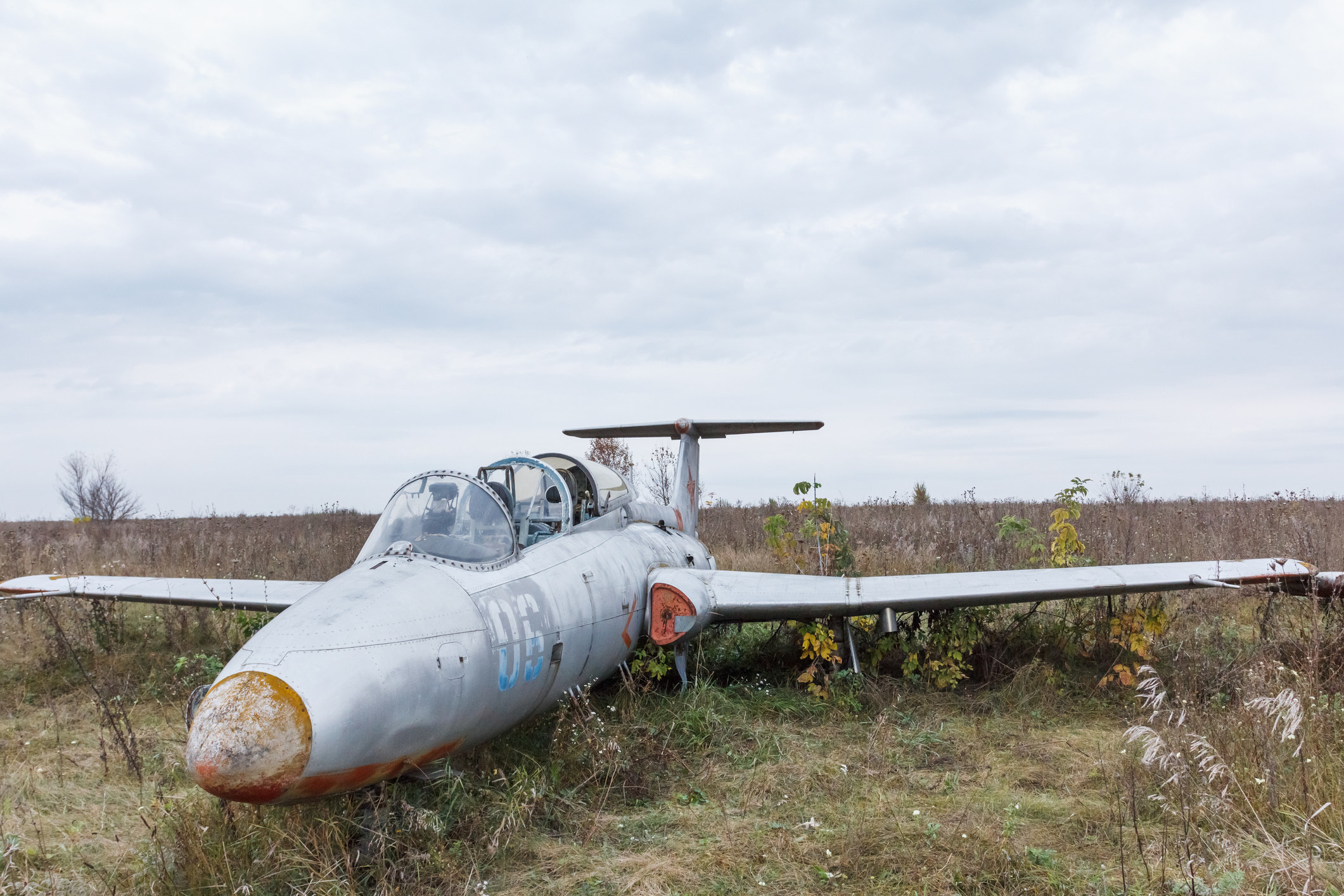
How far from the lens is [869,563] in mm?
14062

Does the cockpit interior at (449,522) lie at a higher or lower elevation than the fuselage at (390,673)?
higher

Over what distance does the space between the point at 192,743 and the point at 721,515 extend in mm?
23703

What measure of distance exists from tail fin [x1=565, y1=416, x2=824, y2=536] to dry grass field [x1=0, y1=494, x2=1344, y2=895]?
2.00 meters

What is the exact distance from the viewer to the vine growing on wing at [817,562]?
8.64m

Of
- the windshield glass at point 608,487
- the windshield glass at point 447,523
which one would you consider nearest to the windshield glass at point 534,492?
the windshield glass at point 608,487

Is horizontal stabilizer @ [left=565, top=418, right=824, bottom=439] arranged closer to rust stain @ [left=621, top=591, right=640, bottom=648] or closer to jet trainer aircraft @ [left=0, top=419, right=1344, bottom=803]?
jet trainer aircraft @ [left=0, top=419, right=1344, bottom=803]

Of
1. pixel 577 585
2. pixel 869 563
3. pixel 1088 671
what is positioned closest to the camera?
pixel 577 585

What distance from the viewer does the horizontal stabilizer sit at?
11.6 metres

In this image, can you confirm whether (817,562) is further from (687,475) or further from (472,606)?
(472,606)

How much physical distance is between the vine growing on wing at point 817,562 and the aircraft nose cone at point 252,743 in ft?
18.1

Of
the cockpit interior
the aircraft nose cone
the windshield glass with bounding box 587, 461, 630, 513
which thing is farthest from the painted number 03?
the windshield glass with bounding box 587, 461, 630, 513

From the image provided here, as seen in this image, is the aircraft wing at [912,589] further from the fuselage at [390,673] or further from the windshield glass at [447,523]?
the windshield glass at [447,523]

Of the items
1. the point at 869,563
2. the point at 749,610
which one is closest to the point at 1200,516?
the point at 869,563

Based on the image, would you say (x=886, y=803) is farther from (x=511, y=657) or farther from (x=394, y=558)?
(x=394, y=558)
